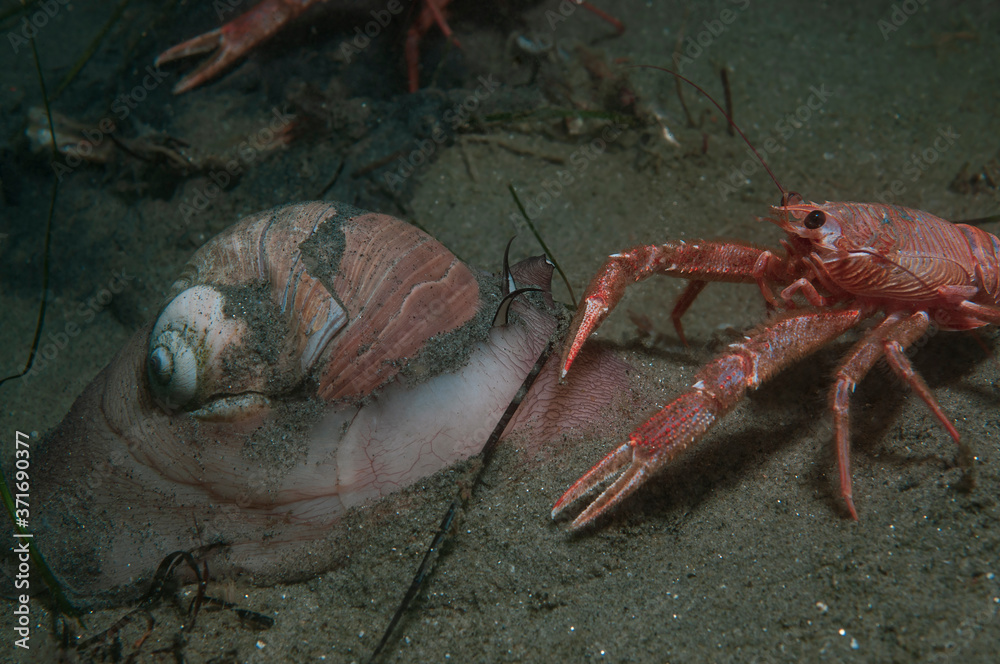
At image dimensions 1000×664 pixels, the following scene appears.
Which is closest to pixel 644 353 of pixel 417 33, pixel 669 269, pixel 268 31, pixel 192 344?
pixel 669 269

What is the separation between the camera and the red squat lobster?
2027 millimetres

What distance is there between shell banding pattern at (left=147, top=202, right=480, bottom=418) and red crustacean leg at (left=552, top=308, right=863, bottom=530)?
96cm

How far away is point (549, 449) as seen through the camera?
241cm

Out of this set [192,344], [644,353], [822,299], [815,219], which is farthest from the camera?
[644,353]

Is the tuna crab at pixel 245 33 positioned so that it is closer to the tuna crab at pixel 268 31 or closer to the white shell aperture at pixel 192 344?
the tuna crab at pixel 268 31

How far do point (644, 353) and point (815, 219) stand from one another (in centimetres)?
108

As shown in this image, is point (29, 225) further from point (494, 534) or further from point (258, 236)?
point (494, 534)

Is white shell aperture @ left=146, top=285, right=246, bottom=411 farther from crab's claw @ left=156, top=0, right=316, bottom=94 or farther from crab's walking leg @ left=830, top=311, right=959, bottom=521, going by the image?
crab's claw @ left=156, top=0, right=316, bottom=94

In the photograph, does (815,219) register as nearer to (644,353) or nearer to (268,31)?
(644,353)

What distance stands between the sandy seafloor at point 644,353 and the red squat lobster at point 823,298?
0.26 meters

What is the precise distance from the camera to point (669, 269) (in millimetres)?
2568

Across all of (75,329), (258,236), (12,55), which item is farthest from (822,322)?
(12,55)

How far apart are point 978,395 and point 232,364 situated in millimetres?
3491

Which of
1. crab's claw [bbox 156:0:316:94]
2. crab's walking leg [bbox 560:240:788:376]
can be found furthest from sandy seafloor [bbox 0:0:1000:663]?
crab's walking leg [bbox 560:240:788:376]
